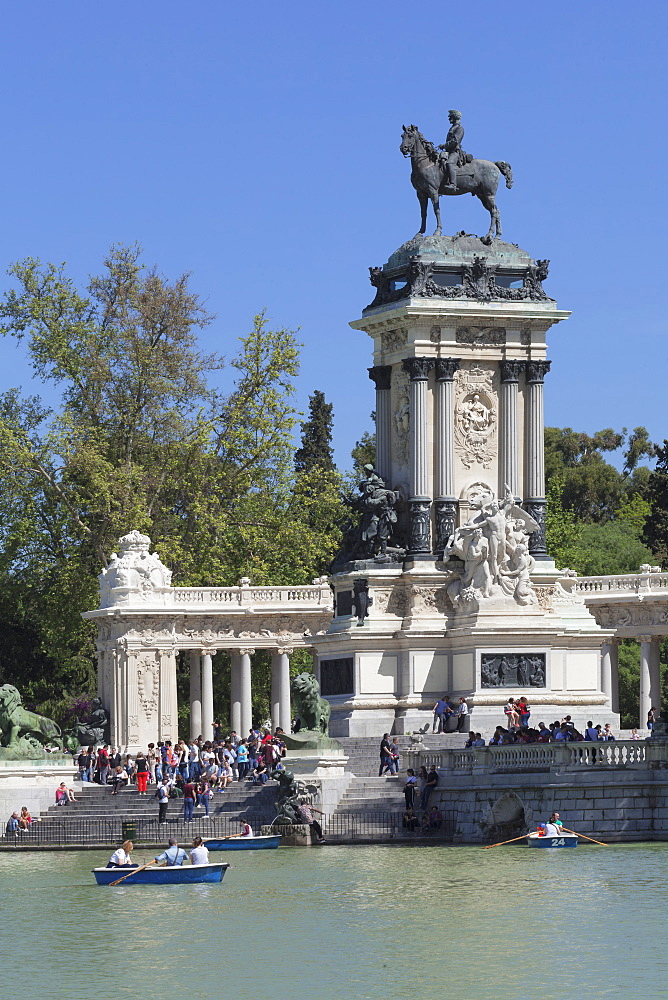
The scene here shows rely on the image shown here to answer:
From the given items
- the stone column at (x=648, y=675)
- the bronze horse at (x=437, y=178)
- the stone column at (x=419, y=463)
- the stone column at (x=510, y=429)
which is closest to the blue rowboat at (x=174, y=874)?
the stone column at (x=419, y=463)

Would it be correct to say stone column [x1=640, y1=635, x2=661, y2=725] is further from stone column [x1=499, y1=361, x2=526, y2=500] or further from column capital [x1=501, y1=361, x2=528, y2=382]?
A: column capital [x1=501, y1=361, x2=528, y2=382]

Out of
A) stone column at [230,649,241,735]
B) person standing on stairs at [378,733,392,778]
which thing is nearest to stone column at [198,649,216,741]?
stone column at [230,649,241,735]

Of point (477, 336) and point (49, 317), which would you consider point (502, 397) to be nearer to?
point (477, 336)

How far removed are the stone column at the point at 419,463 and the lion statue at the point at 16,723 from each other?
395 inches

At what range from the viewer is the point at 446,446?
62531 millimetres

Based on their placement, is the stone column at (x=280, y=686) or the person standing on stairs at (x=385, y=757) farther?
the stone column at (x=280, y=686)

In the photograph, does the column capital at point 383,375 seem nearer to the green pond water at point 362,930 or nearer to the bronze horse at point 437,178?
the bronze horse at point 437,178

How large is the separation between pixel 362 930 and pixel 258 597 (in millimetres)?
39141

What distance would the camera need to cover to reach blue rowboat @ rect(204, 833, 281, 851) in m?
49.8

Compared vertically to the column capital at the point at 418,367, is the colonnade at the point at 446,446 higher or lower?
lower

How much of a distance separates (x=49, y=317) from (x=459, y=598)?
24.5m

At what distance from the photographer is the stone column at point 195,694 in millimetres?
75812

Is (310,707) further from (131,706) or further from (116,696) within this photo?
(116,696)

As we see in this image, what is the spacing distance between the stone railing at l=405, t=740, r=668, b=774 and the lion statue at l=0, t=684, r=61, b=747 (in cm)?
1112
